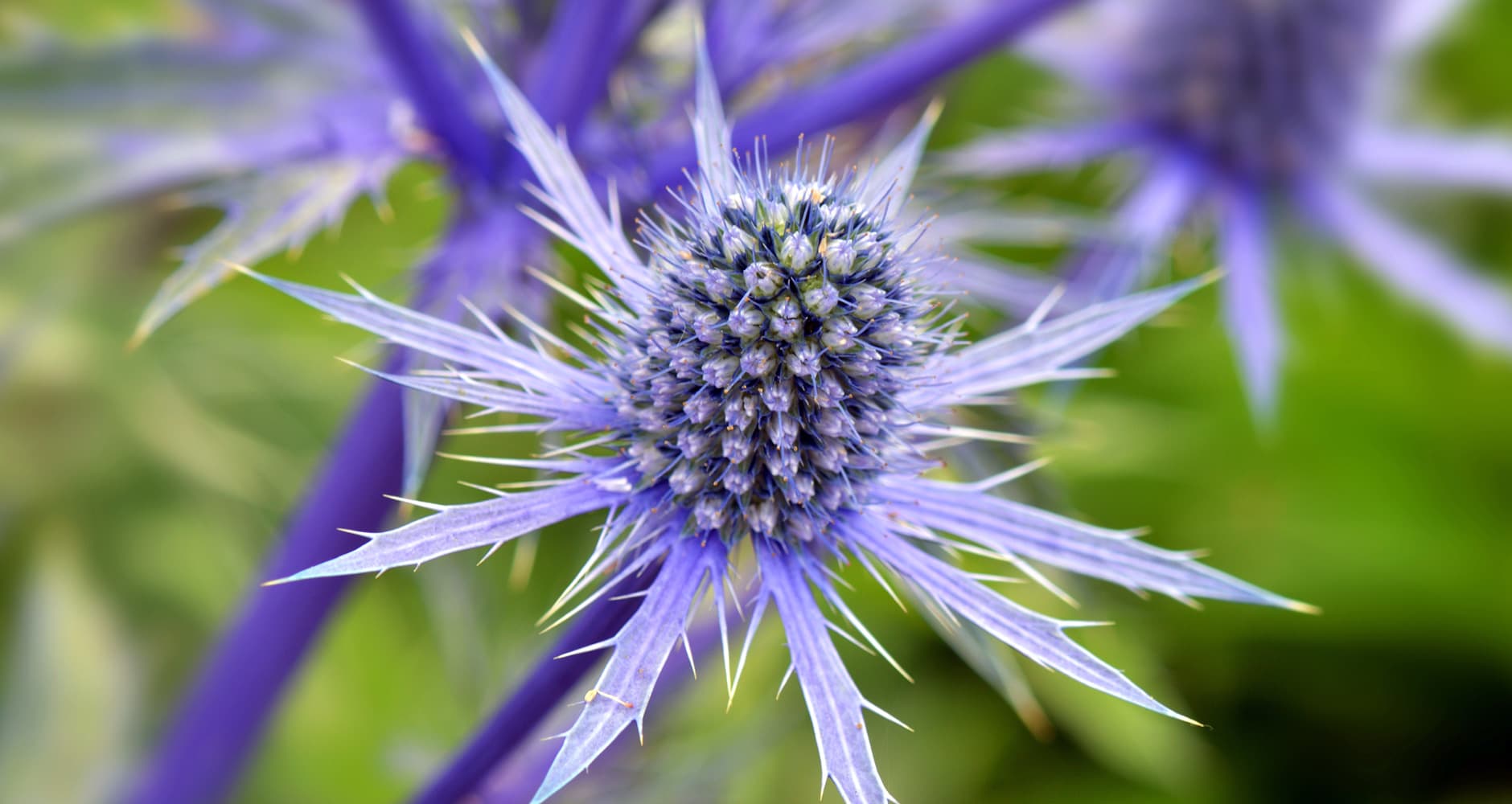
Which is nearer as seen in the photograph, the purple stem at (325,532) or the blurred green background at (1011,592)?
the purple stem at (325,532)

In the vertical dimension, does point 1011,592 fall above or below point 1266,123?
below

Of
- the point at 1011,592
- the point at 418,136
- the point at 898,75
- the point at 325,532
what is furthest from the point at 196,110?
the point at 1011,592

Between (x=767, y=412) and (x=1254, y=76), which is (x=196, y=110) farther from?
(x=1254, y=76)

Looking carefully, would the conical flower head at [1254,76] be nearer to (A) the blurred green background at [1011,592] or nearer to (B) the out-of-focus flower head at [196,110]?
(A) the blurred green background at [1011,592]

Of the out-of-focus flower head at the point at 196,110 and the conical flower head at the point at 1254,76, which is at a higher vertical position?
the out-of-focus flower head at the point at 196,110

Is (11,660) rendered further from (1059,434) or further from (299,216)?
(1059,434)

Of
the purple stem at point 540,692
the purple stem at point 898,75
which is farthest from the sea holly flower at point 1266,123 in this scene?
the purple stem at point 540,692
